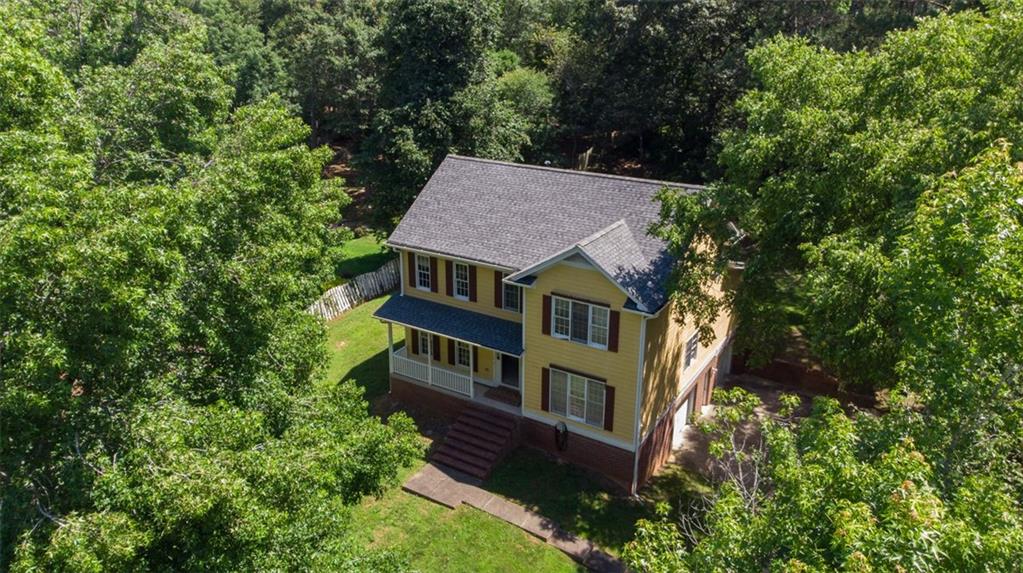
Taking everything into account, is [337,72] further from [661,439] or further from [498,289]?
[661,439]

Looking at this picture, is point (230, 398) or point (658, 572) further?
point (230, 398)

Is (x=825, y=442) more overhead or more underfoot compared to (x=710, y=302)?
more overhead

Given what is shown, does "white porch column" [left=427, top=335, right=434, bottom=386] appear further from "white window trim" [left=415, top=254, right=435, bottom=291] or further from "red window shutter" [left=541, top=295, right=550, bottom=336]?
"red window shutter" [left=541, top=295, right=550, bottom=336]

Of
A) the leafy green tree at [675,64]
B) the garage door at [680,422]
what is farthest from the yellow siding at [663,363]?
the leafy green tree at [675,64]

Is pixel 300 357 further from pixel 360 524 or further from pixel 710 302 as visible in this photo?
pixel 710 302

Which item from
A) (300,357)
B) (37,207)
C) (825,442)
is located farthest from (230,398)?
(825,442)

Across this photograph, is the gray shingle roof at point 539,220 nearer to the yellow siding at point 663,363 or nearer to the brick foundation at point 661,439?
the yellow siding at point 663,363

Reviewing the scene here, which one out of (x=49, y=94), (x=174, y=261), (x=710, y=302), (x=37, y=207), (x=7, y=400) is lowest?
→ (x=710, y=302)
